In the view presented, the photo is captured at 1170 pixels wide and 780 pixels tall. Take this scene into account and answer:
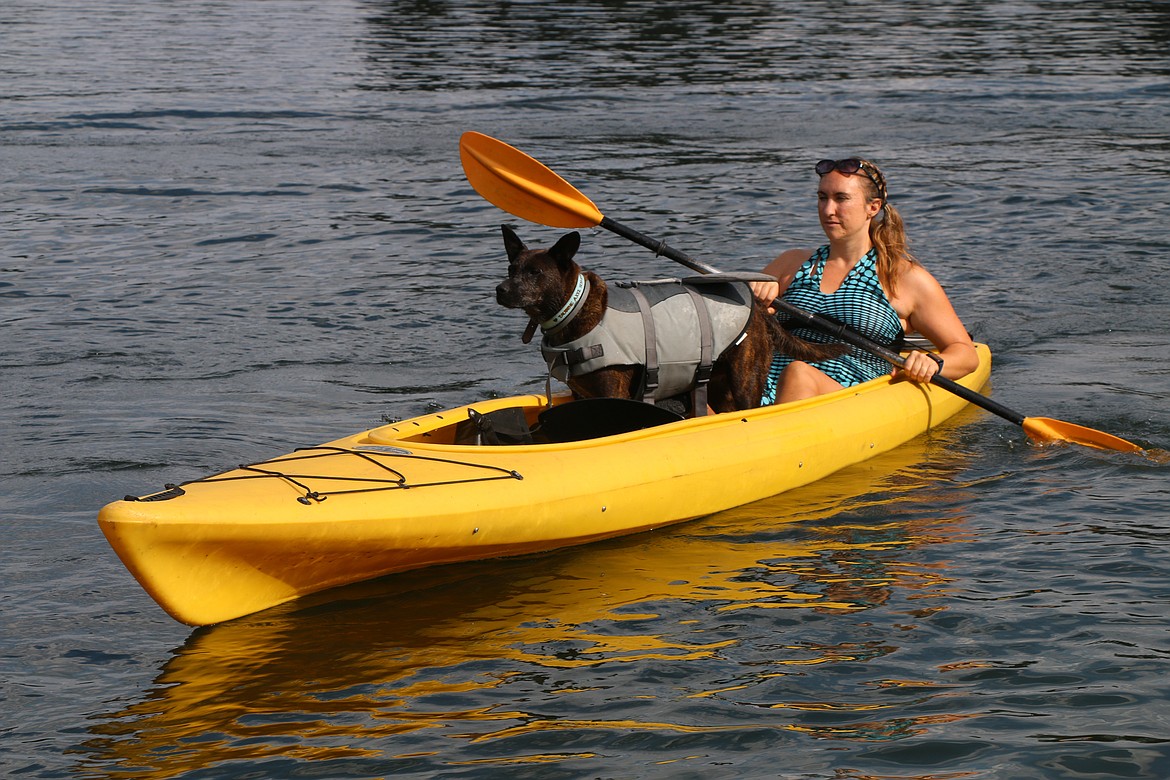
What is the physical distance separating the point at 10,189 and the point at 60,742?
9031 millimetres

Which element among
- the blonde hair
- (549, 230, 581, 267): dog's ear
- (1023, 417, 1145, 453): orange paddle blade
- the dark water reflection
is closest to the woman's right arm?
the blonde hair

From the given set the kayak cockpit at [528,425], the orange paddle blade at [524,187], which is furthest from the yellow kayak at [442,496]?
the orange paddle blade at [524,187]

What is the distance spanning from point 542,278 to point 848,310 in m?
1.66

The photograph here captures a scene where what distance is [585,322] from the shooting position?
4.82m

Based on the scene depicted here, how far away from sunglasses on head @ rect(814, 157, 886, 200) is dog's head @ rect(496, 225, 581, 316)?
4.23ft

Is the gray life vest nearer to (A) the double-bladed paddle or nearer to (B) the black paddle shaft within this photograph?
(B) the black paddle shaft

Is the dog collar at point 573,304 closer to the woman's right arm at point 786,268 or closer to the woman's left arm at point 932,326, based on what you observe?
the woman's right arm at point 786,268

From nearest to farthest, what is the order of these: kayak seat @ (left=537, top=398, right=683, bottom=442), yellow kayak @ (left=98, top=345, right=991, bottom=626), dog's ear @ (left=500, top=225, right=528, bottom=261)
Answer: yellow kayak @ (left=98, top=345, right=991, bottom=626)
dog's ear @ (left=500, top=225, right=528, bottom=261)
kayak seat @ (left=537, top=398, right=683, bottom=442)

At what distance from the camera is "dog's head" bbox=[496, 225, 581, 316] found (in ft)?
15.4

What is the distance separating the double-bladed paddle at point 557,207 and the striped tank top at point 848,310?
0.05m

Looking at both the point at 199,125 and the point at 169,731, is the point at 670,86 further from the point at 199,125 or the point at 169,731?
the point at 169,731

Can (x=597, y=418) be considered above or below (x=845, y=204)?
below

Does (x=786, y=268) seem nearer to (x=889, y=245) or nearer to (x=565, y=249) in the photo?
(x=889, y=245)

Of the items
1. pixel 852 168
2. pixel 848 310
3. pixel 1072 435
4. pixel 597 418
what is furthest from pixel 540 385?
pixel 1072 435
